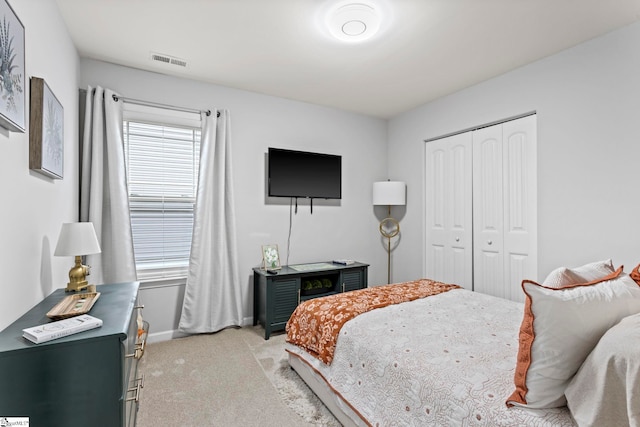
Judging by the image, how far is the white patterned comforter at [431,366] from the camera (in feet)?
3.96

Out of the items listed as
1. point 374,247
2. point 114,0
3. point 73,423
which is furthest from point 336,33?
point 374,247

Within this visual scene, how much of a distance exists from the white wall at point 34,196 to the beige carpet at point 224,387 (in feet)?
3.28

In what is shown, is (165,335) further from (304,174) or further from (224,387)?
(304,174)

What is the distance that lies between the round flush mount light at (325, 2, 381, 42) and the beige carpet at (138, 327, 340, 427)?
260cm

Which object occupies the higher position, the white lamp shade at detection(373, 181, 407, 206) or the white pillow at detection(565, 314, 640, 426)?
the white lamp shade at detection(373, 181, 407, 206)

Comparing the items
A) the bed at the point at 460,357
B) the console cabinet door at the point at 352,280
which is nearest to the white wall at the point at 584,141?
the bed at the point at 460,357

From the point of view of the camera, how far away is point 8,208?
1.34 metres

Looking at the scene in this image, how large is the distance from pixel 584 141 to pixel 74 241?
371 centimetres

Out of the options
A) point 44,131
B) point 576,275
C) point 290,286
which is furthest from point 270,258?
point 576,275

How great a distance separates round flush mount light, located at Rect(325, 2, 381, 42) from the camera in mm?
2090

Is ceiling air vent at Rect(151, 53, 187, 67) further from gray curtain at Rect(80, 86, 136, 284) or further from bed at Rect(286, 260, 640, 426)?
bed at Rect(286, 260, 640, 426)

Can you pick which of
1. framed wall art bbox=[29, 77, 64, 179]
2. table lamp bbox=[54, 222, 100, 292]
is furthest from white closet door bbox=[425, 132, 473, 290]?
framed wall art bbox=[29, 77, 64, 179]

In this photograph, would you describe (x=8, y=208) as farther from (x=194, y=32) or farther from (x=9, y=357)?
(x=194, y=32)

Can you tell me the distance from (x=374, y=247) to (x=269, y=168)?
1.92 metres
